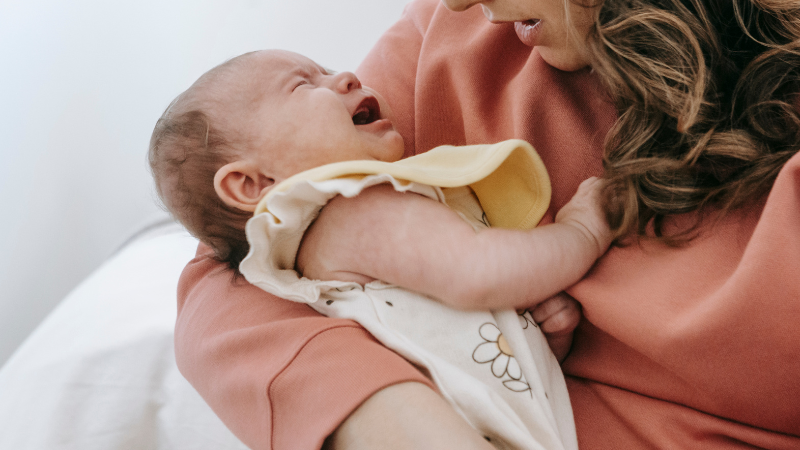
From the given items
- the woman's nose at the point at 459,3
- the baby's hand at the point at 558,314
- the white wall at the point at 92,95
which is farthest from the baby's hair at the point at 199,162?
the white wall at the point at 92,95

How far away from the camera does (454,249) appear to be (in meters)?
0.65

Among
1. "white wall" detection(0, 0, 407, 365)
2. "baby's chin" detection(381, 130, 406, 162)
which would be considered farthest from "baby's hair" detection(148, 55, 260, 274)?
"white wall" detection(0, 0, 407, 365)

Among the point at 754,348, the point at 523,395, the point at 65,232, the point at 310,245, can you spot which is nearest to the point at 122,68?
the point at 65,232

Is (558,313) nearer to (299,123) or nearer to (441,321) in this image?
(441,321)

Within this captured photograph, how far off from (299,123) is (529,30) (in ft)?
1.15

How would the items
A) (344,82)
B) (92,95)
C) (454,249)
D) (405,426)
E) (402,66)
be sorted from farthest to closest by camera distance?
(92,95) → (402,66) → (344,82) → (454,249) → (405,426)

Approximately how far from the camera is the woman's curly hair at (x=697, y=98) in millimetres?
591

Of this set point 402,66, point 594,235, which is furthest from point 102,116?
point 594,235

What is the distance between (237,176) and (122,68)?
56.5 inches

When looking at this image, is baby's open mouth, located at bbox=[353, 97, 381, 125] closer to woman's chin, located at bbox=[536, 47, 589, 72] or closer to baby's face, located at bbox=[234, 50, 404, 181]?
baby's face, located at bbox=[234, 50, 404, 181]

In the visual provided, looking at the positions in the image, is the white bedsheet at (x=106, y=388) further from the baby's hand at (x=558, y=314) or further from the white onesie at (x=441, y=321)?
the baby's hand at (x=558, y=314)

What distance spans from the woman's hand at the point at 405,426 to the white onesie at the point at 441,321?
0.24 feet

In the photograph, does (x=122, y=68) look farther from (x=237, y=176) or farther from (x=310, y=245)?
(x=310, y=245)

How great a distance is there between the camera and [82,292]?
1366 mm
